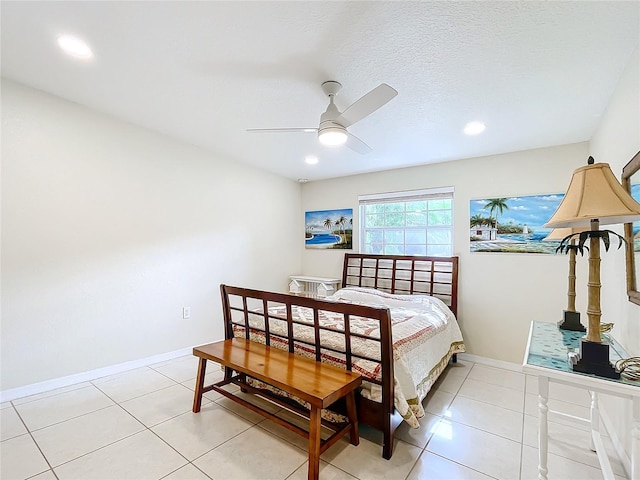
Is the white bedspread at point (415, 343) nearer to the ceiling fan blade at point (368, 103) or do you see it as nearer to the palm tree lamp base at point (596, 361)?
the palm tree lamp base at point (596, 361)

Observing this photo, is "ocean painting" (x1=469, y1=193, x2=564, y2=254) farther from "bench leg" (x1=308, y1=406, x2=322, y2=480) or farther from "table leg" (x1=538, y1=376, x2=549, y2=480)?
"bench leg" (x1=308, y1=406, x2=322, y2=480)

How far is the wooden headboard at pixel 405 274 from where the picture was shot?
3.79m

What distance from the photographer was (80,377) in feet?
9.21

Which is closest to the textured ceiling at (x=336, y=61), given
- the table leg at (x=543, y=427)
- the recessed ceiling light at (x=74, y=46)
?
the recessed ceiling light at (x=74, y=46)

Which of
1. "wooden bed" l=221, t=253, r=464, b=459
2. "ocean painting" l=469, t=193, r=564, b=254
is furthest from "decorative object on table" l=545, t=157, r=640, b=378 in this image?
"ocean painting" l=469, t=193, r=564, b=254

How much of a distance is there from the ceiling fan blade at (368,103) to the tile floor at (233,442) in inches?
88.3

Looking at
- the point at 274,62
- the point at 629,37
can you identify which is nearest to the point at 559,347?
the point at 629,37

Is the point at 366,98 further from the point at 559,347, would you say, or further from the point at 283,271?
the point at 283,271

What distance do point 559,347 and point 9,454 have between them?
11.0 feet

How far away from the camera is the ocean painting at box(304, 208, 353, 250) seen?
4801 millimetres

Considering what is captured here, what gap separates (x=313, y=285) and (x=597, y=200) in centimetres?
403

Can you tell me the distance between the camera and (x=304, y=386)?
1764 millimetres

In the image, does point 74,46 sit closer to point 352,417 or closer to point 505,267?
point 352,417

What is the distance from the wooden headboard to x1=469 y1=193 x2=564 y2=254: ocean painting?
0.45 m
